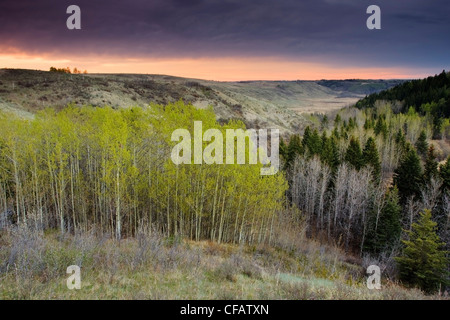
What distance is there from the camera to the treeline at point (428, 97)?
98113 millimetres

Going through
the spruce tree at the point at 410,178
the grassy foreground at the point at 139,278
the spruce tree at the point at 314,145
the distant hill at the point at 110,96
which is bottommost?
the spruce tree at the point at 410,178

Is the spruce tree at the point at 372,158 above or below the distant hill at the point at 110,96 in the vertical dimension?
below

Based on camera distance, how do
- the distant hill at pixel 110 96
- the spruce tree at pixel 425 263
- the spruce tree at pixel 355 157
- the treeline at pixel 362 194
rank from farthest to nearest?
the distant hill at pixel 110 96, the spruce tree at pixel 355 157, the treeline at pixel 362 194, the spruce tree at pixel 425 263

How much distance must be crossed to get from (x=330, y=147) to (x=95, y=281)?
45.3 m

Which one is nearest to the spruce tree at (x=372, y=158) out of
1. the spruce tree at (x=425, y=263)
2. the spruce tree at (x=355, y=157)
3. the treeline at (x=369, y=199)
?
the treeline at (x=369, y=199)

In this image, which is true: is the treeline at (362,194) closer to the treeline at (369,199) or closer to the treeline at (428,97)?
the treeline at (369,199)

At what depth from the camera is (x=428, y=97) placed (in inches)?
4459

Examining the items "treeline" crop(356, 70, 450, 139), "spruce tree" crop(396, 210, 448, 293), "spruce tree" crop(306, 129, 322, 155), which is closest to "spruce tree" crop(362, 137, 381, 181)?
"spruce tree" crop(306, 129, 322, 155)

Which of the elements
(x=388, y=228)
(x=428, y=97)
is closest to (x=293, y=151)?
(x=388, y=228)

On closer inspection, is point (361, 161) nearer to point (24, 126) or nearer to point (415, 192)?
point (415, 192)

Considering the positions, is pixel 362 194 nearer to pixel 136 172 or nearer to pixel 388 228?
pixel 388 228

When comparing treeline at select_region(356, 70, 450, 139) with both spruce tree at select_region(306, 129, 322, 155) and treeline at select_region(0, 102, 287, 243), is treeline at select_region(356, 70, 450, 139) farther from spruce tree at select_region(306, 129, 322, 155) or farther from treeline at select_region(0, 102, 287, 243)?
treeline at select_region(0, 102, 287, 243)
